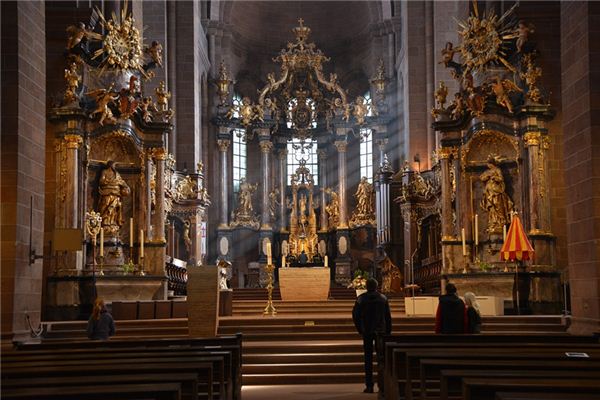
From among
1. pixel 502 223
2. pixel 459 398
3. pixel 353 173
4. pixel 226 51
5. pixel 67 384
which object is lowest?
pixel 459 398

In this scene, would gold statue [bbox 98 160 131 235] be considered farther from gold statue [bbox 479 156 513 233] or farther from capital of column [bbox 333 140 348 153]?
capital of column [bbox 333 140 348 153]

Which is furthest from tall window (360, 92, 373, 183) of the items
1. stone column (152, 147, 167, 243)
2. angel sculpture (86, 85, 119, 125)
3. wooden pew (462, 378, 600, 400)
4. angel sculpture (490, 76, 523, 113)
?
wooden pew (462, 378, 600, 400)

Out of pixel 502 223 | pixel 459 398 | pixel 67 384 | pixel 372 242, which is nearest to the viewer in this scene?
pixel 67 384

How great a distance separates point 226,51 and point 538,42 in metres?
19.5

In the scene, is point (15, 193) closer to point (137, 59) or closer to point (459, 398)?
point (459, 398)

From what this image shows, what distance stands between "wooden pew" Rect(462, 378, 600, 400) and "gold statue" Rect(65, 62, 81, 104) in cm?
1509

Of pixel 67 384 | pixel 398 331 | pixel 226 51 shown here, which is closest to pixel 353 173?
pixel 226 51

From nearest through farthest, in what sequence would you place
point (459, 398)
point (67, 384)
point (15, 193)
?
point (67, 384) → point (459, 398) → point (15, 193)

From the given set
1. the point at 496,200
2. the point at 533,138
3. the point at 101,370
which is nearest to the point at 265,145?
the point at 496,200

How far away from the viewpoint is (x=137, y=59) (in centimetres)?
2150

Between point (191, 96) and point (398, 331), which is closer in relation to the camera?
point (398, 331)

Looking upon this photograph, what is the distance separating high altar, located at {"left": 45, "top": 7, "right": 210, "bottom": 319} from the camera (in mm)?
18969

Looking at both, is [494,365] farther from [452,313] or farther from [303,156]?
[303,156]

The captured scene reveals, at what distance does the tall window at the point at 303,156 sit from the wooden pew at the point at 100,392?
Answer: 32196mm
